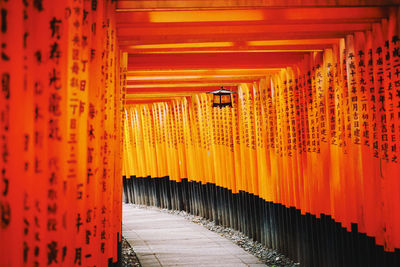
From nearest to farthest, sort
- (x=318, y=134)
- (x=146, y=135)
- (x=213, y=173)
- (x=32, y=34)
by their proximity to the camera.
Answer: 1. (x=32, y=34)
2. (x=318, y=134)
3. (x=213, y=173)
4. (x=146, y=135)

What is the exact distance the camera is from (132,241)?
13.1m

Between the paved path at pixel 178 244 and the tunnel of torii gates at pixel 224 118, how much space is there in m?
0.85

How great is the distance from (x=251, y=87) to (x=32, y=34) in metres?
9.07

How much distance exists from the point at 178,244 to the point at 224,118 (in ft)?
12.3

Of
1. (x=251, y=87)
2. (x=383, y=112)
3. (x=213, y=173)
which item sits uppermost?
(x=251, y=87)

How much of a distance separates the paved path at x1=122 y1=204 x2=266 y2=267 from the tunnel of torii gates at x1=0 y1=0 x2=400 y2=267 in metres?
0.85

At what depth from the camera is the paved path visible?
1066 cm

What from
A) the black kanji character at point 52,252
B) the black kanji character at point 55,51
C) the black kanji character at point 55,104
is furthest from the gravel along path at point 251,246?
the black kanji character at point 55,51

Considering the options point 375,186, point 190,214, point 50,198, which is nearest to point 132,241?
point 190,214

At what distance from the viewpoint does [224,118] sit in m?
13.7

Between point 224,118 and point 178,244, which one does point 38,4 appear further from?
point 224,118

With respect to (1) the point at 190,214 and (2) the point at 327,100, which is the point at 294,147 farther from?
(1) the point at 190,214

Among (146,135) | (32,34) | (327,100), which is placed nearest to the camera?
(32,34)

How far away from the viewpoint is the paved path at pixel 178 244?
420 inches
